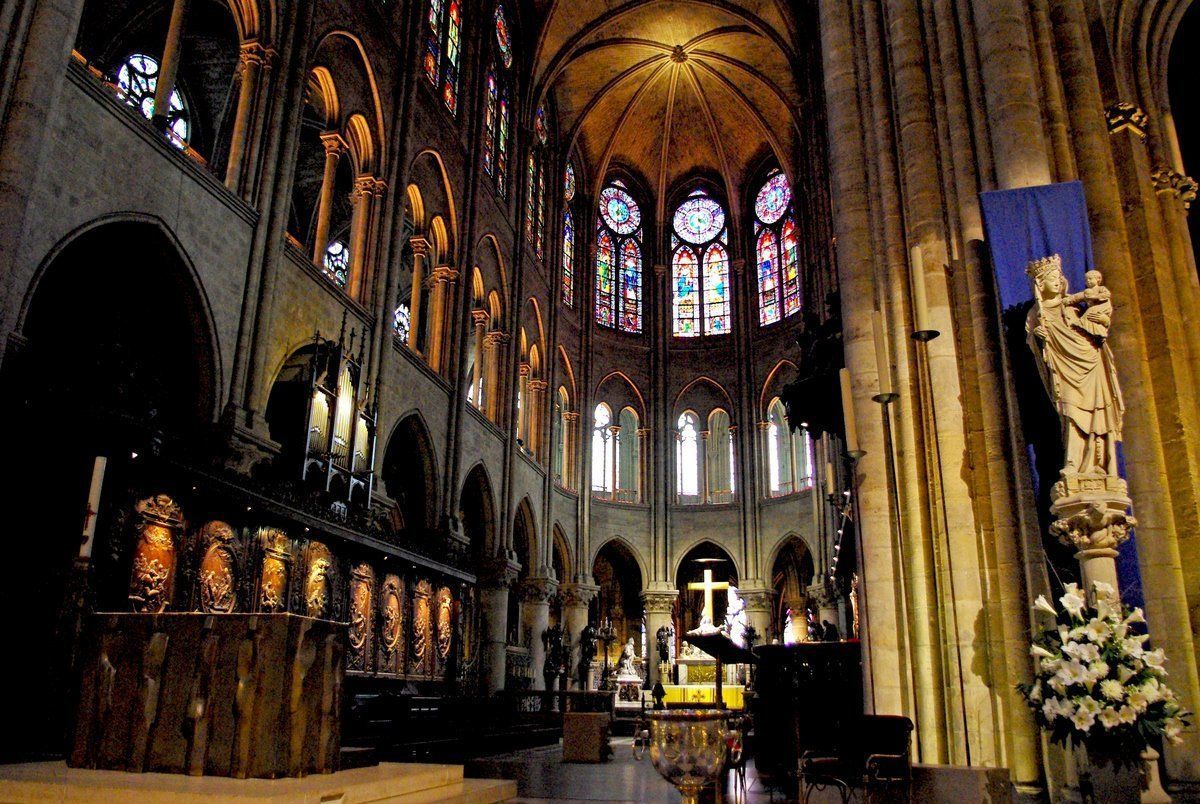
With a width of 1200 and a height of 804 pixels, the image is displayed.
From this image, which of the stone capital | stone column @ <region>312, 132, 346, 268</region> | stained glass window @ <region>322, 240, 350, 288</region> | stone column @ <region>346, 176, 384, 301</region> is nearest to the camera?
stone column @ <region>312, 132, 346, 268</region>

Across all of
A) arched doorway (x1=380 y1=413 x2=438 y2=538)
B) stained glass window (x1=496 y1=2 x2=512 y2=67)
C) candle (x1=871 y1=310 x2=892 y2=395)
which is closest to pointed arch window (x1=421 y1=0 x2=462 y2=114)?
stained glass window (x1=496 y1=2 x2=512 y2=67)

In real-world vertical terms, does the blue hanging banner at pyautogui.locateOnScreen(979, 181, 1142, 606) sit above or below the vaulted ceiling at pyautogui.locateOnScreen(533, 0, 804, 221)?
below

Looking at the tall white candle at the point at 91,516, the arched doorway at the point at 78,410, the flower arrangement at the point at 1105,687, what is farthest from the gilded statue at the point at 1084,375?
the arched doorway at the point at 78,410

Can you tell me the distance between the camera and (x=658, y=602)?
96.1 feet

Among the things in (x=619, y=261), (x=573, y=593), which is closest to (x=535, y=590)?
(x=573, y=593)

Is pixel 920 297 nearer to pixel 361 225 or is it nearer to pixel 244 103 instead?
pixel 244 103

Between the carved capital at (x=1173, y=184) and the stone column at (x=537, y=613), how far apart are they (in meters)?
18.4

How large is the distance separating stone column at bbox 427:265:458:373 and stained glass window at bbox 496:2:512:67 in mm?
7895

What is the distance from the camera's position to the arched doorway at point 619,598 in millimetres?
31875

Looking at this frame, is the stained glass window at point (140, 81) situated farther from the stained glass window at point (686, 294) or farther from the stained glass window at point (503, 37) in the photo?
the stained glass window at point (686, 294)

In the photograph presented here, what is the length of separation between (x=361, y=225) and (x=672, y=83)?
17814 mm

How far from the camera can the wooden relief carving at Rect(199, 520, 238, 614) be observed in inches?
414

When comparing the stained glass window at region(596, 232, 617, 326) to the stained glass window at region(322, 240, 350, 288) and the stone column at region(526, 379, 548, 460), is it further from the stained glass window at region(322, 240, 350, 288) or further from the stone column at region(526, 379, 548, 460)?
the stained glass window at region(322, 240, 350, 288)

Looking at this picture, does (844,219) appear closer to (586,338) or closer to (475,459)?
(475,459)
